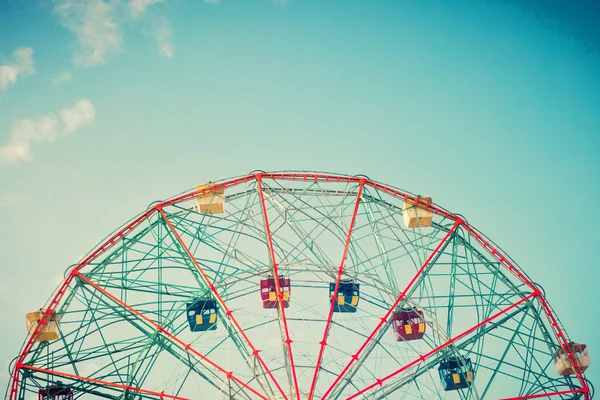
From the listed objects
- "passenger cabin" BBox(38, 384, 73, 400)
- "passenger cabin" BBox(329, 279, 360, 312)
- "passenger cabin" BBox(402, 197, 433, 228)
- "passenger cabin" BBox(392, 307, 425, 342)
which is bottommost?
"passenger cabin" BBox(38, 384, 73, 400)

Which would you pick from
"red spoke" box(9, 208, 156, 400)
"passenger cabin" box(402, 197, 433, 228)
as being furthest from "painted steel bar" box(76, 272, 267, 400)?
"passenger cabin" box(402, 197, 433, 228)

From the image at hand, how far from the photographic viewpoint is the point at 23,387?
22844 millimetres

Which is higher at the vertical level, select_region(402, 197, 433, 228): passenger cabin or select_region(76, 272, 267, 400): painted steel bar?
select_region(402, 197, 433, 228): passenger cabin

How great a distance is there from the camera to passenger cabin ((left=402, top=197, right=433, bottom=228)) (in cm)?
2547

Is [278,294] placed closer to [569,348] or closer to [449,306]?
[449,306]

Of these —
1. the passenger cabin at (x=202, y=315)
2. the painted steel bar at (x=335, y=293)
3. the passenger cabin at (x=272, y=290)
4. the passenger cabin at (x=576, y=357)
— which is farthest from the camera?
the passenger cabin at (x=202, y=315)

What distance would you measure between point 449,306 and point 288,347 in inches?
339

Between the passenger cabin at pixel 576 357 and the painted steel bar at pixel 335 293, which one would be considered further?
the passenger cabin at pixel 576 357

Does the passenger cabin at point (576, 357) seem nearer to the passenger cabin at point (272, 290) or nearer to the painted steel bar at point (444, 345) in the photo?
the painted steel bar at point (444, 345)

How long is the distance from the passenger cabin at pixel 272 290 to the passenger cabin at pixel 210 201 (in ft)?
13.2

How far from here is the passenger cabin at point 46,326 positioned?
2352 cm

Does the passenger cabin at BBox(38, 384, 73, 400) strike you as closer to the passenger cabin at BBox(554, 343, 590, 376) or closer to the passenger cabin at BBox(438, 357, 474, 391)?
the passenger cabin at BBox(438, 357, 474, 391)

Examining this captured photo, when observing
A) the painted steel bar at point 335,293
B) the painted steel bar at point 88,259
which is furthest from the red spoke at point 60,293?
the painted steel bar at point 335,293

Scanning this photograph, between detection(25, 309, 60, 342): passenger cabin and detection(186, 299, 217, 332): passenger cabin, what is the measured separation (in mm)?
5584
